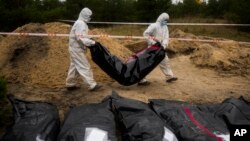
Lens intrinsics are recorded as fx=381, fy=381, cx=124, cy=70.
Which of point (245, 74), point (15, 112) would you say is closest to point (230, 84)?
point (245, 74)

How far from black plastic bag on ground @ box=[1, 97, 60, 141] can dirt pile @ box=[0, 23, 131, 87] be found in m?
2.29

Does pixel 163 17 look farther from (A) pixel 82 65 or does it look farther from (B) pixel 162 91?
(A) pixel 82 65

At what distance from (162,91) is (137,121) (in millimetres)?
2711

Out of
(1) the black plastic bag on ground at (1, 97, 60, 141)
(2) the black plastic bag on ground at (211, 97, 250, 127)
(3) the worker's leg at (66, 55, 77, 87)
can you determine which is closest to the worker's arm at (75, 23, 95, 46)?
(3) the worker's leg at (66, 55, 77, 87)

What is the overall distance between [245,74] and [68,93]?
4708mm

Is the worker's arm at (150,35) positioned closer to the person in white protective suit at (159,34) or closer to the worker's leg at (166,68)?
the person in white protective suit at (159,34)

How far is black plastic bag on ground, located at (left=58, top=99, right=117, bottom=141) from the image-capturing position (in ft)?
14.7

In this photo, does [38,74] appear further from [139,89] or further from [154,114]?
[154,114]

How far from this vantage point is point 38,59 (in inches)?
323

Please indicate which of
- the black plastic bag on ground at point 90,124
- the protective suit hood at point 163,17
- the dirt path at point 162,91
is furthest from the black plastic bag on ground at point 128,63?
the black plastic bag on ground at point 90,124

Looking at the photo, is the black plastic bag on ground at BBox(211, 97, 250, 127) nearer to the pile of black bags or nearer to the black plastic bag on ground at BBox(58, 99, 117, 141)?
the pile of black bags

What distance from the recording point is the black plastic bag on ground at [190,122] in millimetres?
4770

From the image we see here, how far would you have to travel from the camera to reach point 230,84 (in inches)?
337

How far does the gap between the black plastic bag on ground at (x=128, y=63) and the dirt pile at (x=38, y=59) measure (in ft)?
3.23
